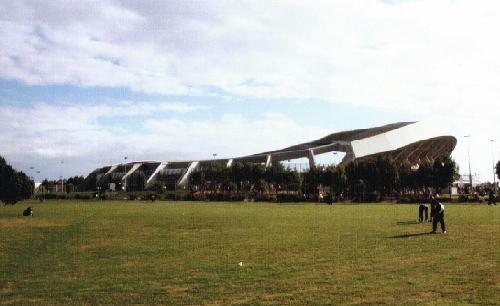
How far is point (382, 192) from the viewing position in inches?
2515

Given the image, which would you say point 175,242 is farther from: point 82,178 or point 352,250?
point 82,178

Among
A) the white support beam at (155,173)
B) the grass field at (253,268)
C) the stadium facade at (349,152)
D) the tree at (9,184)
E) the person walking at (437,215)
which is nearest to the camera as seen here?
the grass field at (253,268)

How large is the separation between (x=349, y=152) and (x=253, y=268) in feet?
264

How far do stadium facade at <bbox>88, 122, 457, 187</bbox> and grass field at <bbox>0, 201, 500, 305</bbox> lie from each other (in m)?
60.1

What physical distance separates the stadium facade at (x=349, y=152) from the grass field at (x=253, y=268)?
197 ft

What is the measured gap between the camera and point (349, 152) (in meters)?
89.4

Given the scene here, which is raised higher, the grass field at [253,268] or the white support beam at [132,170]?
the white support beam at [132,170]

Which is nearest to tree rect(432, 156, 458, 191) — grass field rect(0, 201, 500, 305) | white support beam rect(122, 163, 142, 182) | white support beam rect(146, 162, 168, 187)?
grass field rect(0, 201, 500, 305)

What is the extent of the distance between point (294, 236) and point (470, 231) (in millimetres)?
6437

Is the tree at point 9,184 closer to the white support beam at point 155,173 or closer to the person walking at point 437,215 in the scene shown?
the person walking at point 437,215

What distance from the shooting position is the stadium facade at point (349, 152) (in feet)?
293

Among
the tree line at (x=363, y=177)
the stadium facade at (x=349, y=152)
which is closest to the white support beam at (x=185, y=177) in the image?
the stadium facade at (x=349, y=152)

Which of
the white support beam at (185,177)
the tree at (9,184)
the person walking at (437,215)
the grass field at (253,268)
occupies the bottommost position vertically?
the grass field at (253,268)

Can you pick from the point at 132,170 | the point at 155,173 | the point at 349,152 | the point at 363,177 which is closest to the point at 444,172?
the point at 363,177
